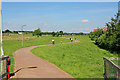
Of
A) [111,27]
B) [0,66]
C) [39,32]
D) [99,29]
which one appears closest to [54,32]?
[39,32]

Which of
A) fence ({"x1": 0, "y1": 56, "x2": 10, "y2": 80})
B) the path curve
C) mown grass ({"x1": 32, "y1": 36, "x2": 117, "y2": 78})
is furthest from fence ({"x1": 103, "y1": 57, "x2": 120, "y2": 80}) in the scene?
fence ({"x1": 0, "y1": 56, "x2": 10, "y2": 80})

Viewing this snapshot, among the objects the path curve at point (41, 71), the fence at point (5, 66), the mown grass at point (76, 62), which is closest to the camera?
the fence at point (5, 66)

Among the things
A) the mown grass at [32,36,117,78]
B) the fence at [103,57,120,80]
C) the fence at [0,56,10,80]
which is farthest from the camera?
the mown grass at [32,36,117,78]

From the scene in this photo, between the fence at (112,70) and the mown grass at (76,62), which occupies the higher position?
the fence at (112,70)

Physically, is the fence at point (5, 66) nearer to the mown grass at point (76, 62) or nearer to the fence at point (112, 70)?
the mown grass at point (76, 62)

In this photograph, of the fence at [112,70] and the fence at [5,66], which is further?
the fence at [5,66]

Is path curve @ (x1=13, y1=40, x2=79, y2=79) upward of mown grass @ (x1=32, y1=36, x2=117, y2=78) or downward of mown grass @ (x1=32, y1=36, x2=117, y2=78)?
upward

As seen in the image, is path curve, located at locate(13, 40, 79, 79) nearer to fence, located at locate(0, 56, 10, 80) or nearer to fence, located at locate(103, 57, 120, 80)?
fence, located at locate(0, 56, 10, 80)

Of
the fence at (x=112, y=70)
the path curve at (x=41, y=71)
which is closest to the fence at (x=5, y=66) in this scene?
the path curve at (x=41, y=71)

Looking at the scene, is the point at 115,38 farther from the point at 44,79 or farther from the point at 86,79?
the point at 44,79

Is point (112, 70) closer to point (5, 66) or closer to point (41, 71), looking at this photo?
point (41, 71)

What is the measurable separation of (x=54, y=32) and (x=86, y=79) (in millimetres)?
71773

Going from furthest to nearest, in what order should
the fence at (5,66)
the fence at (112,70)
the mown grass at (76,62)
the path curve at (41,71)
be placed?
1. the mown grass at (76,62)
2. the path curve at (41,71)
3. the fence at (5,66)
4. the fence at (112,70)

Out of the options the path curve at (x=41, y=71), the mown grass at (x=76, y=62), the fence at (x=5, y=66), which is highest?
the fence at (x=5, y=66)
